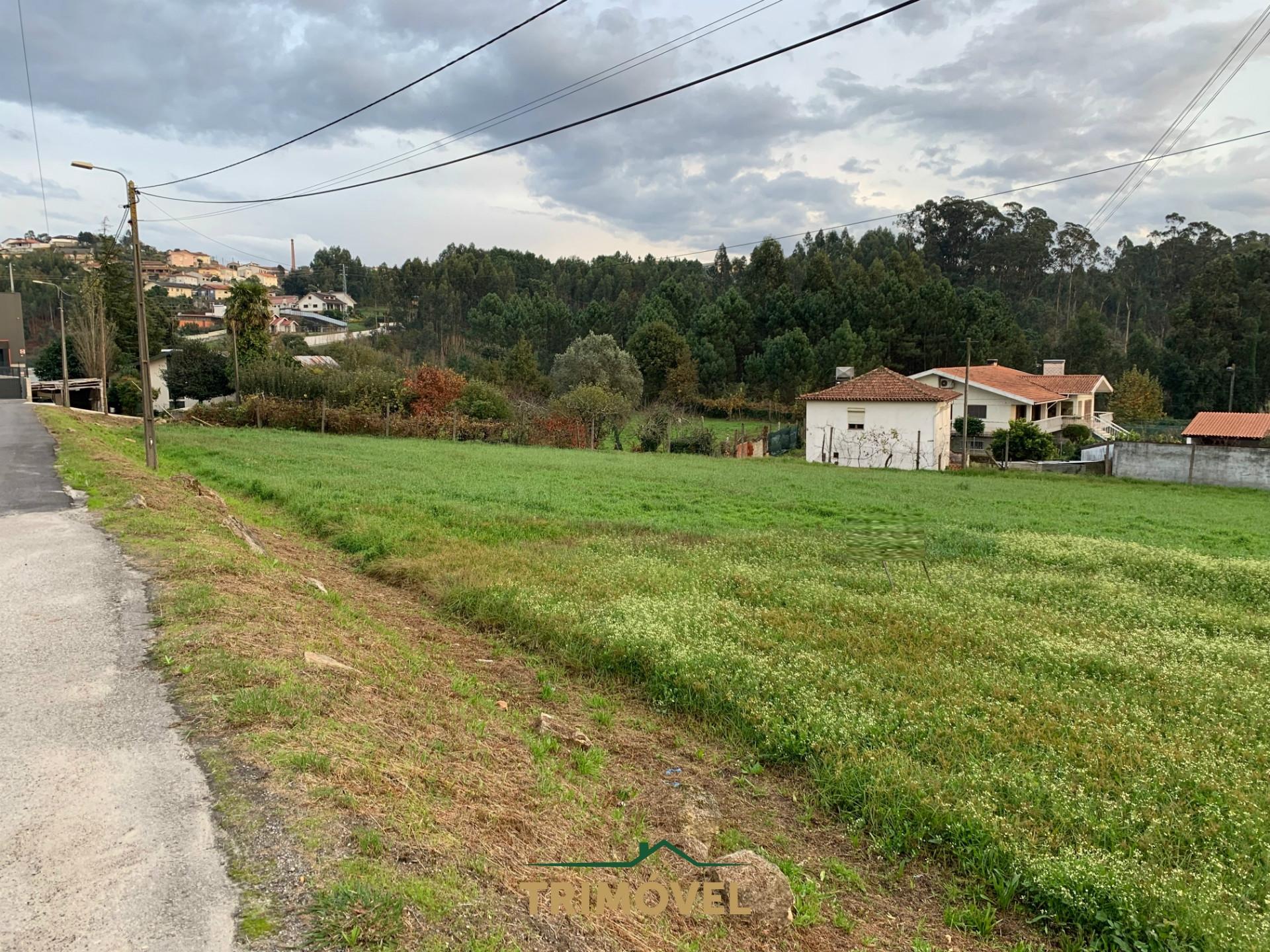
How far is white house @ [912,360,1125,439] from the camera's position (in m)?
46.8

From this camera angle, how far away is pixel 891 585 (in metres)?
10.7

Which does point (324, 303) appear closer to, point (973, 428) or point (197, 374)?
point (197, 374)

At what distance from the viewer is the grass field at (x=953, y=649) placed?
15.3ft

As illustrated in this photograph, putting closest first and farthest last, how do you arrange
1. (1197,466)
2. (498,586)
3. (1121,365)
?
(498,586)
(1197,466)
(1121,365)

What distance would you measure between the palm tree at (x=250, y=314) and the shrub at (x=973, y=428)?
144ft

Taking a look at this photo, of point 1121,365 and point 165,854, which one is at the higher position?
point 1121,365

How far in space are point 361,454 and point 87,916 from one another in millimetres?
24585

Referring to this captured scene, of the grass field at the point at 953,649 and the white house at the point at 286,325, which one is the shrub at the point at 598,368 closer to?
the grass field at the point at 953,649

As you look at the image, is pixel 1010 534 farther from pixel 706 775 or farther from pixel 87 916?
pixel 87 916

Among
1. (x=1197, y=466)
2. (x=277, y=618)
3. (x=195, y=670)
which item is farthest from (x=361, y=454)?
(x=1197, y=466)

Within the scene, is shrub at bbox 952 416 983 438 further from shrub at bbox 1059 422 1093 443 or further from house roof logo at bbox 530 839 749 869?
house roof logo at bbox 530 839 749 869

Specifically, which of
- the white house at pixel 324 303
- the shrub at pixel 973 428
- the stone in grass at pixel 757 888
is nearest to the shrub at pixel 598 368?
the shrub at pixel 973 428

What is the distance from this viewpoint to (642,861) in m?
4.44

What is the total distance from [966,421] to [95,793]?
4275 centimetres
